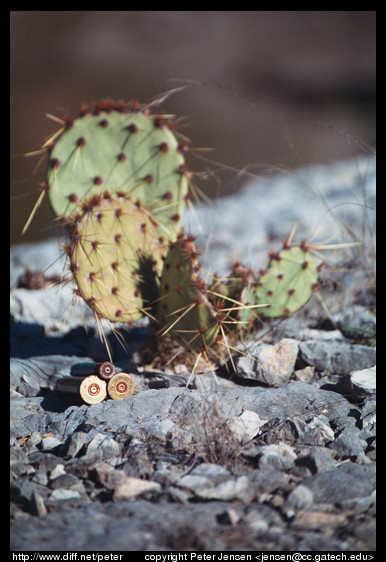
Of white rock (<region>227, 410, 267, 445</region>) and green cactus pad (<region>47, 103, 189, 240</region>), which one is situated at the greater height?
green cactus pad (<region>47, 103, 189, 240</region>)

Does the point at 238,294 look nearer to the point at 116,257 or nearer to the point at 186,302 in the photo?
the point at 186,302

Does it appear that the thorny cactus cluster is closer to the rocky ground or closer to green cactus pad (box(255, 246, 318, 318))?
green cactus pad (box(255, 246, 318, 318))

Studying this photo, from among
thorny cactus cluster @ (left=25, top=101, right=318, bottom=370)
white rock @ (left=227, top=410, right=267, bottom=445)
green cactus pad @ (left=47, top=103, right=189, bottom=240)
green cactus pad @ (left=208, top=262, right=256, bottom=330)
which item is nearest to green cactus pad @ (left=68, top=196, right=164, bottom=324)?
thorny cactus cluster @ (left=25, top=101, right=318, bottom=370)

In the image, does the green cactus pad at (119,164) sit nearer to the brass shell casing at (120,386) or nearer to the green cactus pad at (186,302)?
the green cactus pad at (186,302)

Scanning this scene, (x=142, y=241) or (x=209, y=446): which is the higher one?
(x=142, y=241)

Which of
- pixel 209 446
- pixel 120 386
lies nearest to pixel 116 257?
pixel 120 386

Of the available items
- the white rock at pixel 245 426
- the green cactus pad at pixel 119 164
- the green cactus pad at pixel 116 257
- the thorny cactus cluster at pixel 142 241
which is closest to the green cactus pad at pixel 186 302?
the thorny cactus cluster at pixel 142 241
